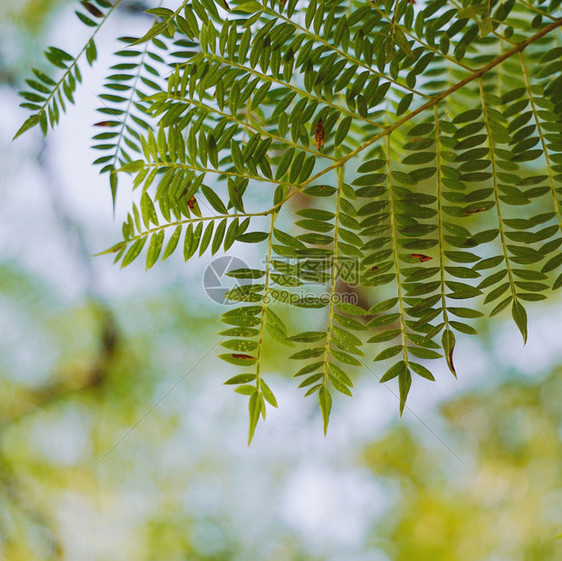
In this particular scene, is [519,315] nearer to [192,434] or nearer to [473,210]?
[473,210]

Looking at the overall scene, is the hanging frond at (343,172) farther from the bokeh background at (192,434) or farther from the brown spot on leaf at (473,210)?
the bokeh background at (192,434)

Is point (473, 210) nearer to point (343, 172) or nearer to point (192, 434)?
point (343, 172)

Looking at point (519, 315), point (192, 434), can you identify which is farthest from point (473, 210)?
point (192, 434)

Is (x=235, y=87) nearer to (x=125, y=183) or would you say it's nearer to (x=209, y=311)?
(x=125, y=183)

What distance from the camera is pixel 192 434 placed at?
56.3 inches

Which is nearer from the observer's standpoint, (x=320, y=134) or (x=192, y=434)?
(x=320, y=134)

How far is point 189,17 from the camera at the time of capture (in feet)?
1.04

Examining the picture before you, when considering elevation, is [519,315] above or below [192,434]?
above

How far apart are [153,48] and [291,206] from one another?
Result: 0.82 metres

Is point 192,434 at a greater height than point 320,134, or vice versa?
point 320,134

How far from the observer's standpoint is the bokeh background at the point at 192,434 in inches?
52.6

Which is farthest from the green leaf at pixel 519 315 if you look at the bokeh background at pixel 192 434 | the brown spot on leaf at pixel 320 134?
the bokeh background at pixel 192 434

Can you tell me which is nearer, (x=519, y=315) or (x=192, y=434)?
(x=519, y=315)

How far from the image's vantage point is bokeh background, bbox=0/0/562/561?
1337mm
